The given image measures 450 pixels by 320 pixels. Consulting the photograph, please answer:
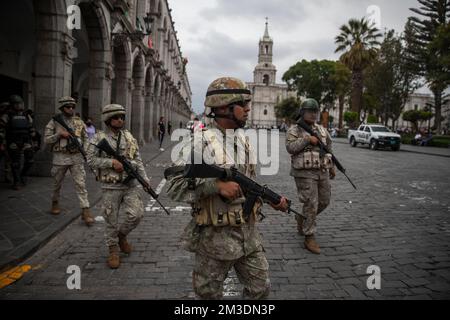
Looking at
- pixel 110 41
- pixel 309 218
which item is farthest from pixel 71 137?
pixel 110 41

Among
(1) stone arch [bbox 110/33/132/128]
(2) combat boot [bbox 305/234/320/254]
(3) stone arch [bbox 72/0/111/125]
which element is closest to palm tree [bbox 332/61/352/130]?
(1) stone arch [bbox 110/33/132/128]

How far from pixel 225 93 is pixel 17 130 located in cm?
706

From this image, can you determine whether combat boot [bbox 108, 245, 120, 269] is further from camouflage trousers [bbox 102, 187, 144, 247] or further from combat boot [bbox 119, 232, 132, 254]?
combat boot [bbox 119, 232, 132, 254]

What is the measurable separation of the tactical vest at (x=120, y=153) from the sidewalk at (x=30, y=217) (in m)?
A: 1.32

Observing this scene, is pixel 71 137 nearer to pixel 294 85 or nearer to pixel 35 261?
pixel 35 261

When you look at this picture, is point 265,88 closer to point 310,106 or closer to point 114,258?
point 310,106

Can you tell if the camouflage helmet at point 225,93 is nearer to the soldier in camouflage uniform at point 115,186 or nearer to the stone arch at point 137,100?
the soldier in camouflage uniform at point 115,186

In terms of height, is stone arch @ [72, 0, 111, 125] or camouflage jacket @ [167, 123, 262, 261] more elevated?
stone arch @ [72, 0, 111, 125]

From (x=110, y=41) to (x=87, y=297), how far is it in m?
11.5

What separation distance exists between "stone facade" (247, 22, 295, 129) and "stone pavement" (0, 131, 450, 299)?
378ft

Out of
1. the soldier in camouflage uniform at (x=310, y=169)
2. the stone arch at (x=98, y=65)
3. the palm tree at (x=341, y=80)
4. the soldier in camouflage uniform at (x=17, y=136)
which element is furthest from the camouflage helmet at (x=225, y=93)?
the palm tree at (x=341, y=80)

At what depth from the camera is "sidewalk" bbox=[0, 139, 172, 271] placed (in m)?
3.98

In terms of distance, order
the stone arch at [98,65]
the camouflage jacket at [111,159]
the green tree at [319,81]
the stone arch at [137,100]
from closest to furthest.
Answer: the camouflage jacket at [111,159] < the stone arch at [98,65] < the stone arch at [137,100] < the green tree at [319,81]

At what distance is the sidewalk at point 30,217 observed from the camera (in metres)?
3.98
